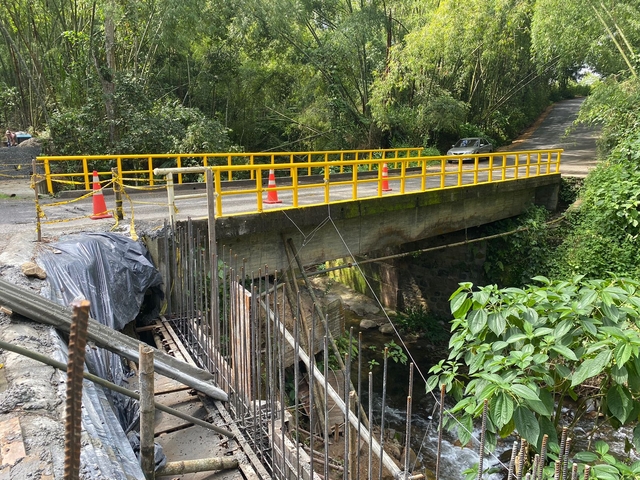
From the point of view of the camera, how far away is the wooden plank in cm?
262

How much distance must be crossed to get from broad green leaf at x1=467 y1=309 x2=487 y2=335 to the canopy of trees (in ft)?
44.5

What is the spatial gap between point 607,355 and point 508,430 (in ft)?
2.65

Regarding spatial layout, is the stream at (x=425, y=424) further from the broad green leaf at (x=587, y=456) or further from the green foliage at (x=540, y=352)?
the broad green leaf at (x=587, y=456)

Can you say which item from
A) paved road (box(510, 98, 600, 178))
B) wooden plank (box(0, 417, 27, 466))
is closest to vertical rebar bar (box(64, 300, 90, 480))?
wooden plank (box(0, 417, 27, 466))

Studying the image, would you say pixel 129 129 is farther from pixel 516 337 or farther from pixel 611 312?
pixel 611 312

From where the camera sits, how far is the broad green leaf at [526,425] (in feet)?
8.90

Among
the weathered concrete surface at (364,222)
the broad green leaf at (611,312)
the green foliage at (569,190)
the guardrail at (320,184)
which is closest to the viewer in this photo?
the broad green leaf at (611,312)

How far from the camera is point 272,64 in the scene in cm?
2242

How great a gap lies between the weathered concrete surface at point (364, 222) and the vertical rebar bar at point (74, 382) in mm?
5099

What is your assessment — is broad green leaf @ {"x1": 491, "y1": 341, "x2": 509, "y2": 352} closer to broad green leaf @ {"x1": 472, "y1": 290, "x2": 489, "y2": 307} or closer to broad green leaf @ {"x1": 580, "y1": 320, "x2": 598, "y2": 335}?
broad green leaf @ {"x1": 472, "y1": 290, "x2": 489, "y2": 307}

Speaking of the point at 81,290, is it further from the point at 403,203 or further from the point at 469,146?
the point at 469,146

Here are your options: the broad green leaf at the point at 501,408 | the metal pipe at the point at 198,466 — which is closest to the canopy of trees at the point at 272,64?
the metal pipe at the point at 198,466

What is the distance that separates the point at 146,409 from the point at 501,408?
226cm

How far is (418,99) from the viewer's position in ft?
70.5
